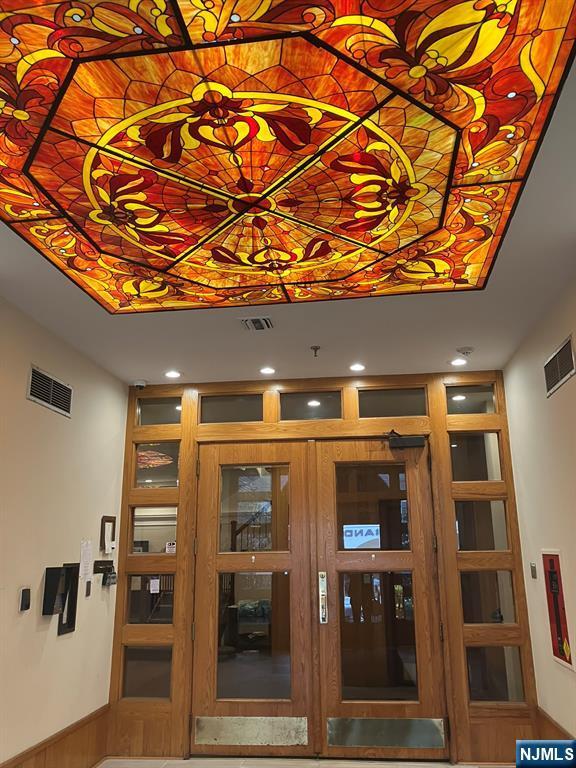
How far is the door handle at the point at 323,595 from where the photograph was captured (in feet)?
16.7

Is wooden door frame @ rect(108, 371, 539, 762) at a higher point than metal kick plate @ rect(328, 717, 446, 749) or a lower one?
higher

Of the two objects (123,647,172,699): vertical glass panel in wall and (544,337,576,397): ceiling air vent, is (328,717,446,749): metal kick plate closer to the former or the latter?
(123,647,172,699): vertical glass panel in wall

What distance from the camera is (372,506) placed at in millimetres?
5312

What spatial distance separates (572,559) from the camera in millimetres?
3838

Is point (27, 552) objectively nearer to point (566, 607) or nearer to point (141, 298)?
point (141, 298)

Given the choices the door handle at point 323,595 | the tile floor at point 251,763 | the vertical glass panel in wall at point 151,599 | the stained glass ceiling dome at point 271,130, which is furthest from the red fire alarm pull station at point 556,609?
the vertical glass panel in wall at point 151,599

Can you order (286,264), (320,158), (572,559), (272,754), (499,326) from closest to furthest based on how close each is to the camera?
(320,158), (286,264), (572,559), (499,326), (272,754)

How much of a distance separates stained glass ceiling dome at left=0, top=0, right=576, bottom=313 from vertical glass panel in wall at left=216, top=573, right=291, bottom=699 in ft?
9.33

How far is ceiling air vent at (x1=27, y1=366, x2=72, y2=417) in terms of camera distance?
4109mm

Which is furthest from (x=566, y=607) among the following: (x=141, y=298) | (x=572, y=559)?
(x=141, y=298)

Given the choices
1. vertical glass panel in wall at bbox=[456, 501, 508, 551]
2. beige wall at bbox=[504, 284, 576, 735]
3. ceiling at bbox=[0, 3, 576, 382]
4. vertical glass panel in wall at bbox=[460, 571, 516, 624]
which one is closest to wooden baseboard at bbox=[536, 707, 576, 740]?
beige wall at bbox=[504, 284, 576, 735]

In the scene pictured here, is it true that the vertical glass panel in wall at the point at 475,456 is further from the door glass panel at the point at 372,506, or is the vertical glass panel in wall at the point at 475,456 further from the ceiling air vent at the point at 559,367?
the ceiling air vent at the point at 559,367

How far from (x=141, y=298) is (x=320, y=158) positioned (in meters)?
1.80

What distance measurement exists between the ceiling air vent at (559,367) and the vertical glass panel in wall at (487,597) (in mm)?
1770
